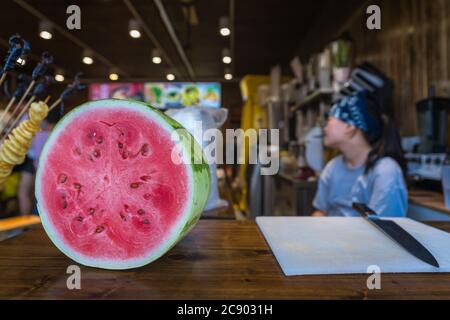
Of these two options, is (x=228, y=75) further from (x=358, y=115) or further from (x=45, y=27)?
(x=358, y=115)

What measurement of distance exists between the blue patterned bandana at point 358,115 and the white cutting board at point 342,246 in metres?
1.12

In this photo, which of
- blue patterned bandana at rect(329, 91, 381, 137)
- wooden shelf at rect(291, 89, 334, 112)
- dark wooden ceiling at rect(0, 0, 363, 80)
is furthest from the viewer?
dark wooden ceiling at rect(0, 0, 363, 80)

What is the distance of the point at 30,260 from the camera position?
2.13 ft

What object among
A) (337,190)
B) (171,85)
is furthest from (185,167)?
(171,85)

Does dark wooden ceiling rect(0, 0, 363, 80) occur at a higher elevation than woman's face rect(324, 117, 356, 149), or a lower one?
higher

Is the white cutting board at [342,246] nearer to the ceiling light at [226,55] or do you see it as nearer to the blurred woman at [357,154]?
the blurred woman at [357,154]

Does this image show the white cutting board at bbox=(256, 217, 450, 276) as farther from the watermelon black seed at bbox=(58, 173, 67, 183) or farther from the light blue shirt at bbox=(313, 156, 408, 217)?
the light blue shirt at bbox=(313, 156, 408, 217)

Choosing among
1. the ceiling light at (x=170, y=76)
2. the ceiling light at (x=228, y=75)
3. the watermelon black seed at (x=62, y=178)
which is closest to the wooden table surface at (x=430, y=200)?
the watermelon black seed at (x=62, y=178)

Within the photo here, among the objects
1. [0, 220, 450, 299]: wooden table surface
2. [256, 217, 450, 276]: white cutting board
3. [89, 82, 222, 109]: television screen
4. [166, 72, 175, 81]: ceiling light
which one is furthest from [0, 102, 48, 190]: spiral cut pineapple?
[166, 72, 175, 81]: ceiling light

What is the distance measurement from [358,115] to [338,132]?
141mm

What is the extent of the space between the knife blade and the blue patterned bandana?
3.63 ft

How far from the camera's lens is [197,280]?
0.55 metres

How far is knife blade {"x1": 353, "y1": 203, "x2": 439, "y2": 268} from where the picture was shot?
25.4 inches

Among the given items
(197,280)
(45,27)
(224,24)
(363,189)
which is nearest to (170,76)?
(45,27)
